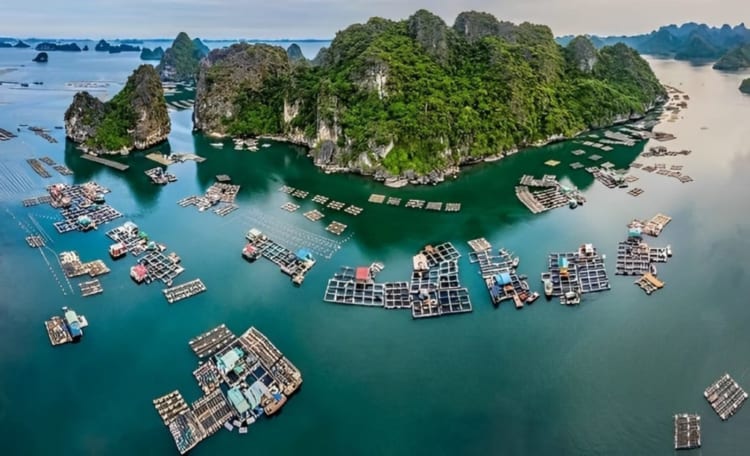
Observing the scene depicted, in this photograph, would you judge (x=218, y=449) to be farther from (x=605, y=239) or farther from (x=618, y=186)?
(x=618, y=186)

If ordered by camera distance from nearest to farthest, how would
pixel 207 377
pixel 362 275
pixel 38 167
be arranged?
pixel 207 377
pixel 362 275
pixel 38 167

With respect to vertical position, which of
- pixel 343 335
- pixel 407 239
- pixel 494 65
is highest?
pixel 494 65

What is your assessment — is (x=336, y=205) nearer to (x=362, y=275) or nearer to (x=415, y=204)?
(x=415, y=204)

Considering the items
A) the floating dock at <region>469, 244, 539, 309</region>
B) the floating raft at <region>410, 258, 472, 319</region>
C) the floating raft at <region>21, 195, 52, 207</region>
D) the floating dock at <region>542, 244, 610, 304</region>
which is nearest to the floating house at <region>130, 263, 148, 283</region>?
the floating raft at <region>21, 195, 52, 207</region>

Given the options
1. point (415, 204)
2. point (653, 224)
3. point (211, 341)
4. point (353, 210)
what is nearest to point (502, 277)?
point (415, 204)

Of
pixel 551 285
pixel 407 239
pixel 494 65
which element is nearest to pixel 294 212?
pixel 407 239

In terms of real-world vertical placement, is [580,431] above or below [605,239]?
below

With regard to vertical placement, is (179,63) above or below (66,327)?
above

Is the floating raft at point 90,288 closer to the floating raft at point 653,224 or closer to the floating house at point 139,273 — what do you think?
the floating house at point 139,273
